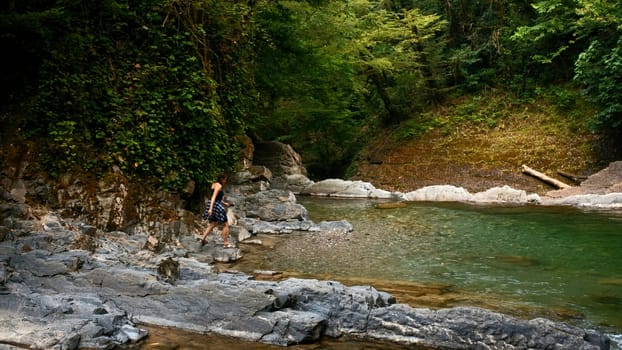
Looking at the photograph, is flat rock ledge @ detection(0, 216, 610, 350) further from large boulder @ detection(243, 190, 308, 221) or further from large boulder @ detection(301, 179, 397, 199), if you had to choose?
large boulder @ detection(301, 179, 397, 199)

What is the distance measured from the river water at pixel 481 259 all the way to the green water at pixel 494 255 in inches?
0.7

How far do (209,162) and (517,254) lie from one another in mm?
6915

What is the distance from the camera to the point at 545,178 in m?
20.0

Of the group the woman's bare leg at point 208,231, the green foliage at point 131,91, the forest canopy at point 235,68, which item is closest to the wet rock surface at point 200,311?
the woman's bare leg at point 208,231

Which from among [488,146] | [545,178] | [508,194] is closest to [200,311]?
[508,194]

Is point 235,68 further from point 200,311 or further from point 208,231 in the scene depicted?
point 200,311

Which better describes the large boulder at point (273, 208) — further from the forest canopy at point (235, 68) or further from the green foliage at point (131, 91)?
the green foliage at point (131, 91)

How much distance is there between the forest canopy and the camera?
9.73 meters

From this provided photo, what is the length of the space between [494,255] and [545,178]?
11.2 meters

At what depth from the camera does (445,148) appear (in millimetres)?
24781

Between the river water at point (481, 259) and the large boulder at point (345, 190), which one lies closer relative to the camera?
the river water at point (481, 259)

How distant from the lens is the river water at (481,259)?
23.6ft

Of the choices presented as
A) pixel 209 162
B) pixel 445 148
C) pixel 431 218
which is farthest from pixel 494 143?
pixel 209 162

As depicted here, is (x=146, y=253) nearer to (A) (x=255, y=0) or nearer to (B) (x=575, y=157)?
(A) (x=255, y=0)
